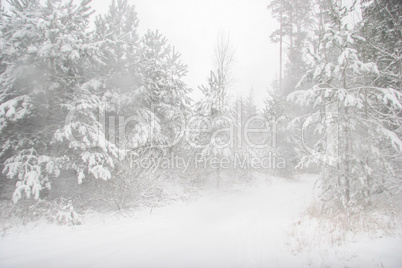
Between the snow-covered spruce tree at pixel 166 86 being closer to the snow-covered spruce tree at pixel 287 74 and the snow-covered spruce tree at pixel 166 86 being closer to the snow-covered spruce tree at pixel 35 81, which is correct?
the snow-covered spruce tree at pixel 35 81

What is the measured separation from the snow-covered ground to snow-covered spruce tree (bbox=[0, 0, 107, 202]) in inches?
81.4

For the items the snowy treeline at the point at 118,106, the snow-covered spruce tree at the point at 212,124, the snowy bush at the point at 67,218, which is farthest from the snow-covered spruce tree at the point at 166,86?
the snowy bush at the point at 67,218

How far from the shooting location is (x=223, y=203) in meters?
11.0

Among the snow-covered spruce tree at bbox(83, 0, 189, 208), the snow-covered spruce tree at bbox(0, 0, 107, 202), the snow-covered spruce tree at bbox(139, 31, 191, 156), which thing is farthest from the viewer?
the snow-covered spruce tree at bbox(139, 31, 191, 156)

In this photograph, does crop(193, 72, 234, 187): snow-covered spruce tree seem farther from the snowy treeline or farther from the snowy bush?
the snowy bush

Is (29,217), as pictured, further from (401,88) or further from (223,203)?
(401,88)

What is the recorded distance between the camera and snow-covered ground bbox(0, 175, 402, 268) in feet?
13.2

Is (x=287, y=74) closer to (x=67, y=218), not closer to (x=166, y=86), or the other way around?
(x=166, y=86)

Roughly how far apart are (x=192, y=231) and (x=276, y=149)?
46.6 ft

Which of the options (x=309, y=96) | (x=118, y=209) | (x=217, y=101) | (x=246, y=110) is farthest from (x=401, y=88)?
(x=246, y=110)

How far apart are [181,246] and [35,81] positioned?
7524mm

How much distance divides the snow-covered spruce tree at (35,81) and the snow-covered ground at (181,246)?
6.79 feet

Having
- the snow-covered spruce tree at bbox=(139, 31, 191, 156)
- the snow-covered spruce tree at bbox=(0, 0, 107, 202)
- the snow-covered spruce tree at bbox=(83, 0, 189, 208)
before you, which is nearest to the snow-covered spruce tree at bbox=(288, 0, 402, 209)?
the snow-covered spruce tree at bbox=(83, 0, 189, 208)

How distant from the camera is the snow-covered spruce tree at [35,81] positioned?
650 cm
